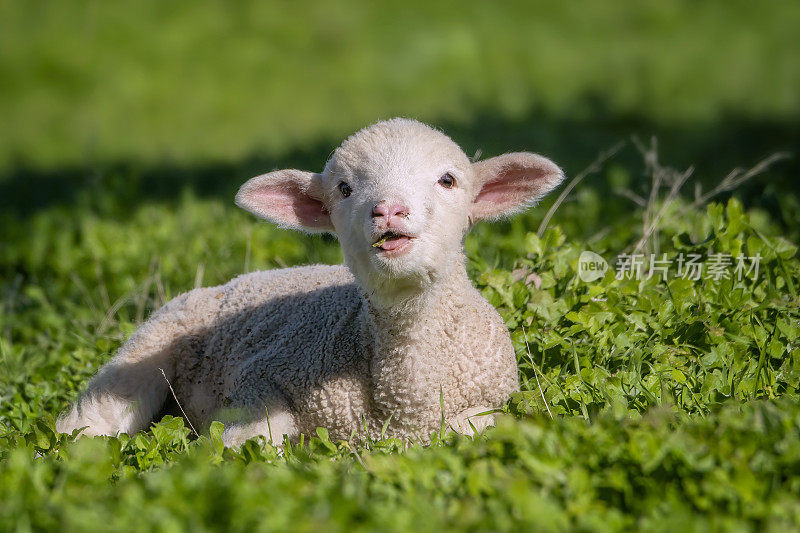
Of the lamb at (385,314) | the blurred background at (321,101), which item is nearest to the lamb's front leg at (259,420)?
the lamb at (385,314)

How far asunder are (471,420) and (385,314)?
0.55 meters

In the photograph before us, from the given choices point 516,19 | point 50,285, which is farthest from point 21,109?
point 50,285

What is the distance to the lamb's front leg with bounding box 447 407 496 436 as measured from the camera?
4.02 metres

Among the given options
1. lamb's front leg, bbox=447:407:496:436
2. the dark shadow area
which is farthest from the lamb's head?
the dark shadow area

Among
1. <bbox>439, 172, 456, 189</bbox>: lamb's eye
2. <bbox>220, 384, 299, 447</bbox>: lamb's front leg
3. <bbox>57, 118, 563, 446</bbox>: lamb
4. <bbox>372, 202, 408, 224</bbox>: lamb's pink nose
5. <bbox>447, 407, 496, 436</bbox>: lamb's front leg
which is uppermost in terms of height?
<bbox>439, 172, 456, 189</bbox>: lamb's eye

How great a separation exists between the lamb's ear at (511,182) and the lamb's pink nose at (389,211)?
0.68 m

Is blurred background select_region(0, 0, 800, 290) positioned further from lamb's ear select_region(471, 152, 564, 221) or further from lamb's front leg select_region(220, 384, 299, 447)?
lamb's front leg select_region(220, 384, 299, 447)

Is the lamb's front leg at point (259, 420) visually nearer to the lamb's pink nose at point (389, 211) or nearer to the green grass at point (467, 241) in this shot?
the green grass at point (467, 241)

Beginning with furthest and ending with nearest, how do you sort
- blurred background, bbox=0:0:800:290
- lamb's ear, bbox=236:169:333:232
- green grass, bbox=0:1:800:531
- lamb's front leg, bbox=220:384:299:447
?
1. blurred background, bbox=0:0:800:290
2. lamb's ear, bbox=236:169:333:232
3. lamb's front leg, bbox=220:384:299:447
4. green grass, bbox=0:1:800:531

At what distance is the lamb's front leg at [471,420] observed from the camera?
4.02 meters

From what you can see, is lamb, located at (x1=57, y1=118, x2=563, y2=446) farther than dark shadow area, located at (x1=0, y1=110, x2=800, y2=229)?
No

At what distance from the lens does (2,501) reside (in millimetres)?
3023

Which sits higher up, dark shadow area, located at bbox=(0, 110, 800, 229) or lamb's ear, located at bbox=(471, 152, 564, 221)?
lamb's ear, located at bbox=(471, 152, 564, 221)

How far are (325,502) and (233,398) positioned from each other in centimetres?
182
